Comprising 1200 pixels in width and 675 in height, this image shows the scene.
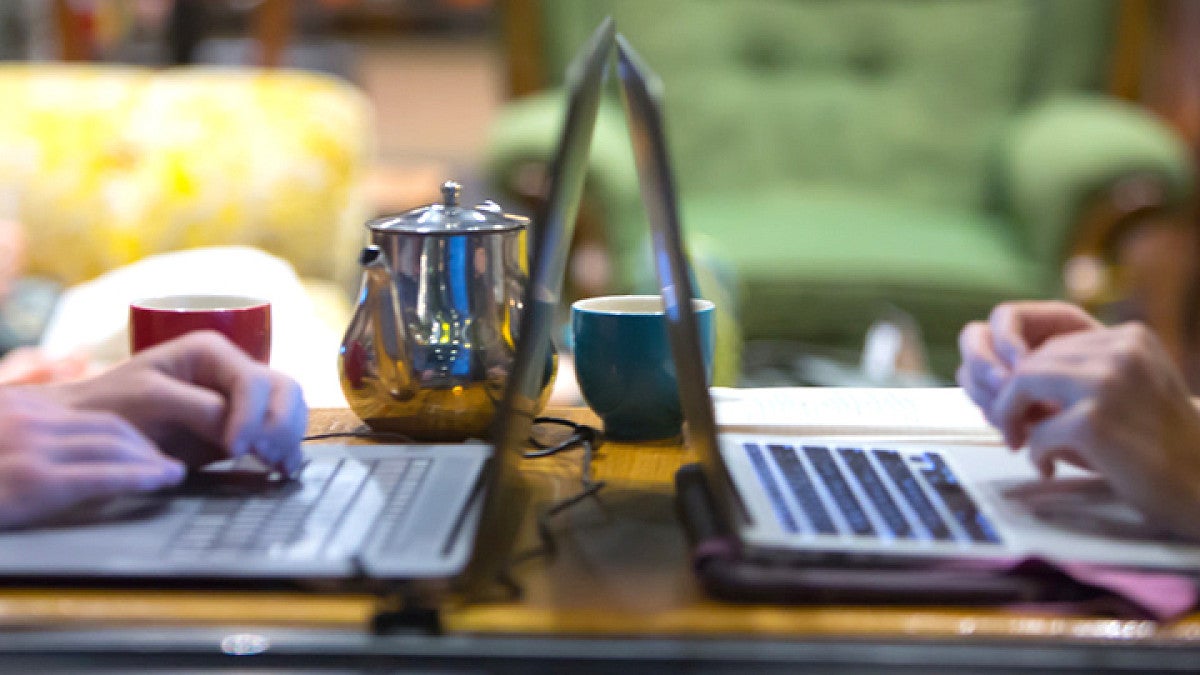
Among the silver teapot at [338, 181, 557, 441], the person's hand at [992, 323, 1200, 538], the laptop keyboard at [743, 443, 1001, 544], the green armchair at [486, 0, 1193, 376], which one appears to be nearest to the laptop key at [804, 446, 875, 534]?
the laptop keyboard at [743, 443, 1001, 544]

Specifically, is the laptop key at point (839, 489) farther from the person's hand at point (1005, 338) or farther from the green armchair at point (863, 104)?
the green armchair at point (863, 104)

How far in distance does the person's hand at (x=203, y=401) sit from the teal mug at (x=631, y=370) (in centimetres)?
22

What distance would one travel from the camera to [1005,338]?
70 cm

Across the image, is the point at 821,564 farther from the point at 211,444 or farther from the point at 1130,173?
the point at 1130,173

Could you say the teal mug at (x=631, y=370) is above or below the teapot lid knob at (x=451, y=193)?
below

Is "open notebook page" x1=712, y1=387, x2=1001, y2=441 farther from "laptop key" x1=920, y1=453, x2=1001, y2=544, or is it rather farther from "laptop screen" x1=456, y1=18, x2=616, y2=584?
"laptop screen" x1=456, y1=18, x2=616, y2=584

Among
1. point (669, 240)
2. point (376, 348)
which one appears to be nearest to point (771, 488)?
point (669, 240)

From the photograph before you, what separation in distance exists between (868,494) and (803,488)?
35mm

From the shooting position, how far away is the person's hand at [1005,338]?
0.69 m

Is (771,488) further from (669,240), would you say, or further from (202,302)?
(202,302)

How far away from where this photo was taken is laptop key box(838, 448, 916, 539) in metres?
0.58

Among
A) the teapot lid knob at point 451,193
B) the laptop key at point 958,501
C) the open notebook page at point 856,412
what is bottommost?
the open notebook page at point 856,412

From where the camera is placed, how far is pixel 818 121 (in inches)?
101

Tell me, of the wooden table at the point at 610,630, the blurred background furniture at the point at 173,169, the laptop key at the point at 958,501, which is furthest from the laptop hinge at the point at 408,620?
the blurred background furniture at the point at 173,169
